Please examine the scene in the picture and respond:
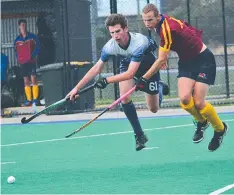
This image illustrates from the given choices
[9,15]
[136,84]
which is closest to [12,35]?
[9,15]

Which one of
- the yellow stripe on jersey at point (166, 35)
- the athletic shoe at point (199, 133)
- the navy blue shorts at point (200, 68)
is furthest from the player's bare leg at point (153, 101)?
the yellow stripe on jersey at point (166, 35)

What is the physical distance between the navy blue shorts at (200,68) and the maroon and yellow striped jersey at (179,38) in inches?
3.5

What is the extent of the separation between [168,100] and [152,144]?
828 cm

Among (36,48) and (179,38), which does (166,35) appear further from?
(36,48)

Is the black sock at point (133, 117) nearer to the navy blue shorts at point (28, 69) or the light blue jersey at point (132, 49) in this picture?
the light blue jersey at point (132, 49)

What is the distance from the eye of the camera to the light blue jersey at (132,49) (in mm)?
11000

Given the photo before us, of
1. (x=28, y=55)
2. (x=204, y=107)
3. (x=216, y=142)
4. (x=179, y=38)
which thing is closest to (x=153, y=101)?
(x=204, y=107)

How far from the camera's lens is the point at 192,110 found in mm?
11297

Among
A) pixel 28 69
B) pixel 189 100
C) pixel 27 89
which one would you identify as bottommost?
pixel 27 89

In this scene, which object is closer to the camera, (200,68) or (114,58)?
(200,68)

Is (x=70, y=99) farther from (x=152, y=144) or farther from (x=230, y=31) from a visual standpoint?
(x=230, y=31)

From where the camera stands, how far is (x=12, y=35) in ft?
74.0

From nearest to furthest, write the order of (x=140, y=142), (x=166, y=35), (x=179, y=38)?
1. (x=166, y=35)
2. (x=179, y=38)
3. (x=140, y=142)

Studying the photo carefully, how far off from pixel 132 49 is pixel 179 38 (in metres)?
0.64
